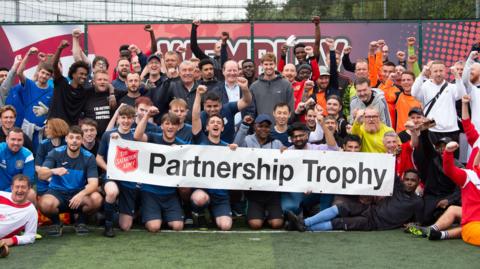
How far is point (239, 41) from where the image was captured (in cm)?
1360

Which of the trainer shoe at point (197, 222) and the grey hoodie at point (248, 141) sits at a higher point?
the grey hoodie at point (248, 141)

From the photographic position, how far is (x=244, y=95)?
8641 mm

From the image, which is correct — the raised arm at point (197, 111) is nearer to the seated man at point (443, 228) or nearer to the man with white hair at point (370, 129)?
the man with white hair at point (370, 129)

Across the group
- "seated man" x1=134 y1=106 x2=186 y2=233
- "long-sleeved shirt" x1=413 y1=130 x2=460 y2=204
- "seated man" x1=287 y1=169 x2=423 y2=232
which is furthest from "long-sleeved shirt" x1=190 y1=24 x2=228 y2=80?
"long-sleeved shirt" x1=413 y1=130 x2=460 y2=204

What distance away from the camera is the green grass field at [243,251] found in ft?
21.9

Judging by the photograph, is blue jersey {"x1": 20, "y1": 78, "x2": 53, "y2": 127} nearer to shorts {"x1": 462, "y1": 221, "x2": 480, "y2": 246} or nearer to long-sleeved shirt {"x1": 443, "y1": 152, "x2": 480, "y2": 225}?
long-sleeved shirt {"x1": 443, "y1": 152, "x2": 480, "y2": 225}

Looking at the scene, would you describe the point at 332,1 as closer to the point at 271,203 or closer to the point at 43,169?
the point at 271,203

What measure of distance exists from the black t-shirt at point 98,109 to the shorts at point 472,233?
451 centimetres

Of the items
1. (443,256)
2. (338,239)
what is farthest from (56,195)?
(443,256)

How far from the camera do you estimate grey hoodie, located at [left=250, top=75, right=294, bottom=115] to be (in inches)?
364

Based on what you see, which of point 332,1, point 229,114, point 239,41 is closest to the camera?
point 229,114

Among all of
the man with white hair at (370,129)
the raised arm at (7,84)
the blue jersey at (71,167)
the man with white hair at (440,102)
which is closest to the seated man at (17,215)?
the blue jersey at (71,167)

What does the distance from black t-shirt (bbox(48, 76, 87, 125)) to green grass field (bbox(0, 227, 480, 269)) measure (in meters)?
1.68

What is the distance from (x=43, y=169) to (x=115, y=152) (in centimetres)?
85
